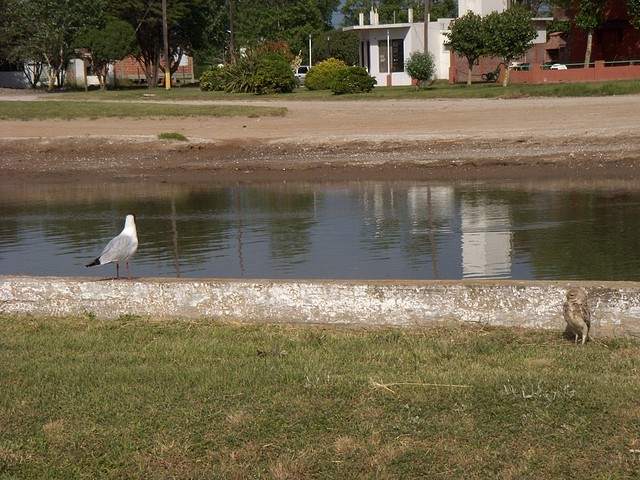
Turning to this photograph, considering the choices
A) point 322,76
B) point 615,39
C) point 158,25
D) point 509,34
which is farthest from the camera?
point 158,25

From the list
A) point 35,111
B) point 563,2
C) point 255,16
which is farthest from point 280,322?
point 255,16

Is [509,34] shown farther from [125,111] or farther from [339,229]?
[339,229]

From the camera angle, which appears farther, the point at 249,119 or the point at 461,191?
the point at 249,119

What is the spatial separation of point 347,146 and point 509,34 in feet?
65.9

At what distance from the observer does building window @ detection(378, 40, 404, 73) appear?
57.8 metres

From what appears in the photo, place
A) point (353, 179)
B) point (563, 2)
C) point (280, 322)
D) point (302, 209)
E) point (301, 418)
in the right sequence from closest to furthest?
point (301, 418), point (280, 322), point (302, 209), point (353, 179), point (563, 2)

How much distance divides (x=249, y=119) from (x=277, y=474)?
2652cm

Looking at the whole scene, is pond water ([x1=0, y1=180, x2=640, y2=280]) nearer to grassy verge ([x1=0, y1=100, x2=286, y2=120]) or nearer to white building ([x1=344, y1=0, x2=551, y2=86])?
grassy verge ([x1=0, y1=100, x2=286, y2=120])

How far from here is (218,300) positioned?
8.22 m

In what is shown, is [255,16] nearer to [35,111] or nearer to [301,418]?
[35,111]

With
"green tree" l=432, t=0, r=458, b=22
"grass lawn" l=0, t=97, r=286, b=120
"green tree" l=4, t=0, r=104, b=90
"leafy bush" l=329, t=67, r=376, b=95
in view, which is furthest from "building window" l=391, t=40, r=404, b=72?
"green tree" l=432, t=0, r=458, b=22

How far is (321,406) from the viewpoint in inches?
224

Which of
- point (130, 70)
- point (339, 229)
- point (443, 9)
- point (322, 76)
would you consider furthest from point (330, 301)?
point (443, 9)

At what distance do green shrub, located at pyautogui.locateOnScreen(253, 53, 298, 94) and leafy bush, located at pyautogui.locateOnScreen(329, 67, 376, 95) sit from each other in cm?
245
